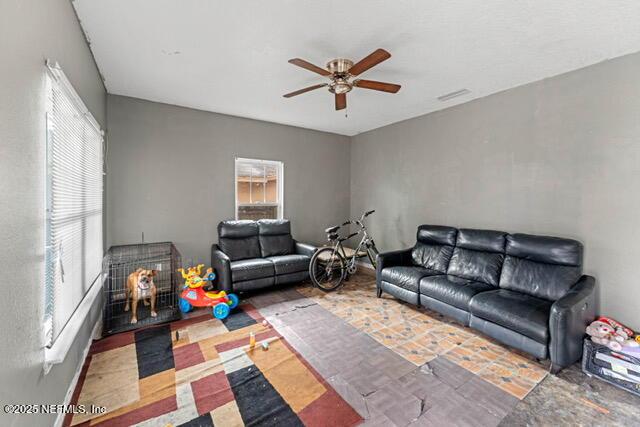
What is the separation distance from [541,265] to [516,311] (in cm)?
80

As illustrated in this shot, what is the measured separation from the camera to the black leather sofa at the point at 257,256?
12.1 ft

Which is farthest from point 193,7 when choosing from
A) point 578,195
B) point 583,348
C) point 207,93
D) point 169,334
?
point 583,348

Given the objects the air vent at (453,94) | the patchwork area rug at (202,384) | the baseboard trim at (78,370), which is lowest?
the patchwork area rug at (202,384)

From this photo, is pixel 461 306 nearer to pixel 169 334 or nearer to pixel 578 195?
pixel 578 195

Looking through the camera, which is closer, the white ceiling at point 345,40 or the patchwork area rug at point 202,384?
the patchwork area rug at point 202,384

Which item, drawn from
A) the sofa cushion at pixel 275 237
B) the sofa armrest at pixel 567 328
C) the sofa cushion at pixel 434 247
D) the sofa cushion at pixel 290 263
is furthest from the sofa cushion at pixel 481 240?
the sofa cushion at pixel 275 237

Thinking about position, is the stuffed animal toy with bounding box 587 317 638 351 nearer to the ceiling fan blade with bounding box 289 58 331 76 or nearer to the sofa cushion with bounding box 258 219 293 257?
A: the ceiling fan blade with bounding box 289 58 331 76

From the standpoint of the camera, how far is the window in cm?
471

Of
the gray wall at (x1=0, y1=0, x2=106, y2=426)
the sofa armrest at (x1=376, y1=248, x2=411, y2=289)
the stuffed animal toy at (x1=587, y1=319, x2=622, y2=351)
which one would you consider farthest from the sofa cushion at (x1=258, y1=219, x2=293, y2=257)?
the stuffed animal toy at (x1=587, y1=319, x2=622, y2=351)

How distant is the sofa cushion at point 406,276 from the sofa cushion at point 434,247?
0.48 ft

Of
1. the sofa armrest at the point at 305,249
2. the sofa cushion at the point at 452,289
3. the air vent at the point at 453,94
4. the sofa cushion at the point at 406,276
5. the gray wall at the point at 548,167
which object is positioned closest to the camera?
the gray wall at the point at 548,167

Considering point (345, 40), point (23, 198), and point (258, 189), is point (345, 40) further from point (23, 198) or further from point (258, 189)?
point (258, 189)

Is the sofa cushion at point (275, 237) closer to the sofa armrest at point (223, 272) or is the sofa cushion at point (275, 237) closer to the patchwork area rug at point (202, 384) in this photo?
the sofa armrest at point (223, 272)

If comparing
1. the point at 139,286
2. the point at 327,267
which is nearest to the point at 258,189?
the point at 327,267
